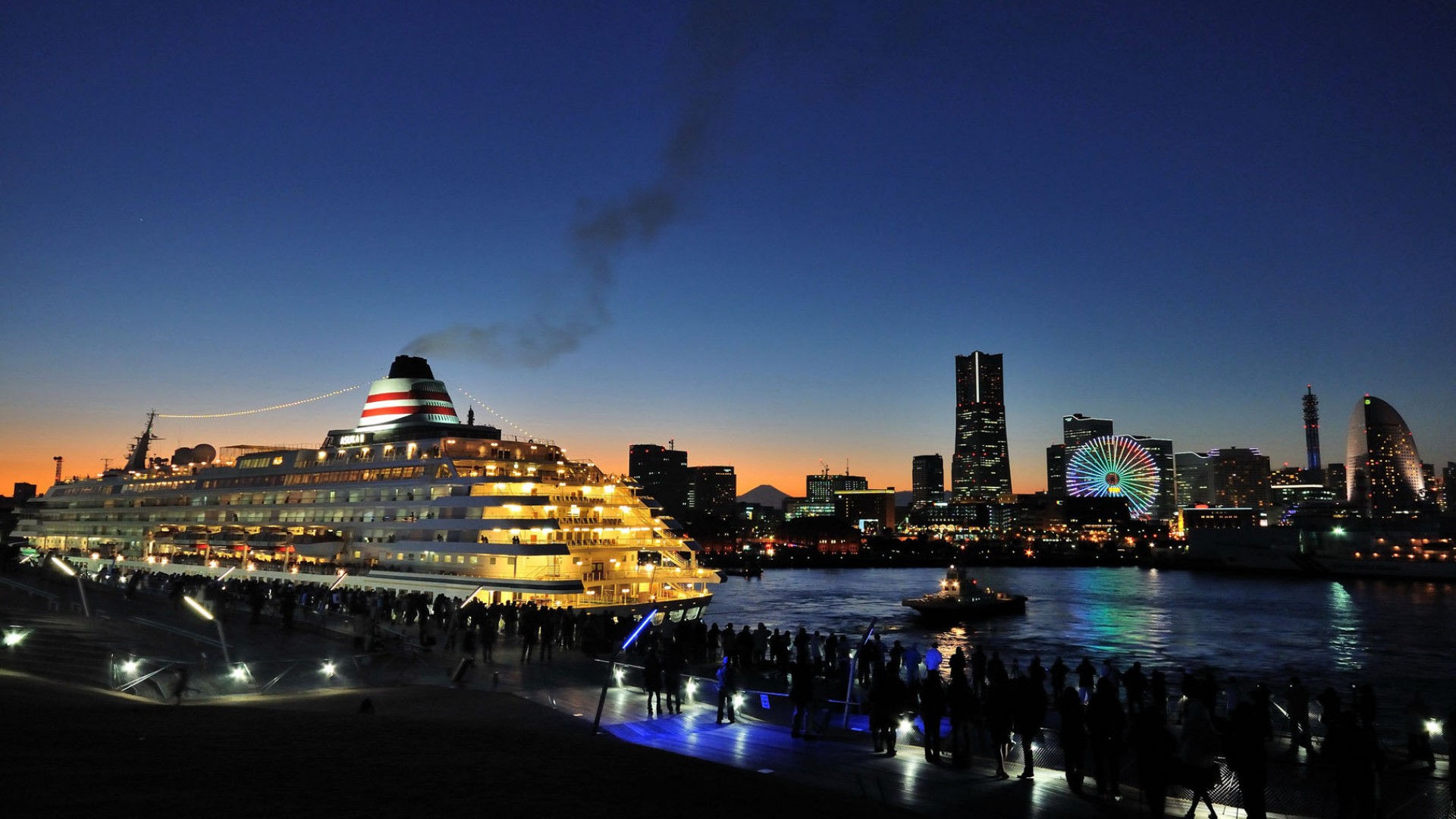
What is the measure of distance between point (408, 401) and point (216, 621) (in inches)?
A: 1402

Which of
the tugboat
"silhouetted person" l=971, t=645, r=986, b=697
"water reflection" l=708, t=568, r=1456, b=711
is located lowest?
"water reflection" l=708, t=568, r=1456, b=711

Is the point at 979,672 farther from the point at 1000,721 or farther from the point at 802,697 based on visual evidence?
the point at 1000,721

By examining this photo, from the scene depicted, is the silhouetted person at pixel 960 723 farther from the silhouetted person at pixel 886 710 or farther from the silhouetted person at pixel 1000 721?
the silhouetted person at pixel 886 710

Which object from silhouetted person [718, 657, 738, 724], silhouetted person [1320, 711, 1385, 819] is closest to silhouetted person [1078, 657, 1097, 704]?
silhouetted person [1320, 711, 1385, 819]

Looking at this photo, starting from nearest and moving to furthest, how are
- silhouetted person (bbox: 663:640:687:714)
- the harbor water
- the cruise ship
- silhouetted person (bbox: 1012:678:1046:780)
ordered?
silhouetted person (bbox: 1012:678:1046:780) < silhouetted person (bbox: 663:640:687:714) < the cruise ship < the harbor water

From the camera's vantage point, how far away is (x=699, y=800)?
9.21 metres

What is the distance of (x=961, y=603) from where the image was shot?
204ft

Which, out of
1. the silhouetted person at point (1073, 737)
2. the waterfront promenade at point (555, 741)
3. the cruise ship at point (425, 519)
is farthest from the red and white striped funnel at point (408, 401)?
the silhouetted person at point (1073, 737)

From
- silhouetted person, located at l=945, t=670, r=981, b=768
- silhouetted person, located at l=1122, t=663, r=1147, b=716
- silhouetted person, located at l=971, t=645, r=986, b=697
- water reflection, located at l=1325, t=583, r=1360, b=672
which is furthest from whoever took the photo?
water reflection, located at l=1325, t=583, r=1360, b=672

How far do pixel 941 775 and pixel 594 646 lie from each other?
14.3 m

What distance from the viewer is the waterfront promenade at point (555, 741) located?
33.1 ft

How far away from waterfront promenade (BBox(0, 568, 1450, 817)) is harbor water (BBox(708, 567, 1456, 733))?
2.73m

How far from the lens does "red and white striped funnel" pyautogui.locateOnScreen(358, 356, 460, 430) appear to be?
56156 mm

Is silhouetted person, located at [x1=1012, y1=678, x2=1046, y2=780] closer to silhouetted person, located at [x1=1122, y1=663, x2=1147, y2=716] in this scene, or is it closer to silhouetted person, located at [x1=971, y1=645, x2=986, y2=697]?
silhouetted person, located at [x1=1122, y1=663, x2=1147, y2=716]
